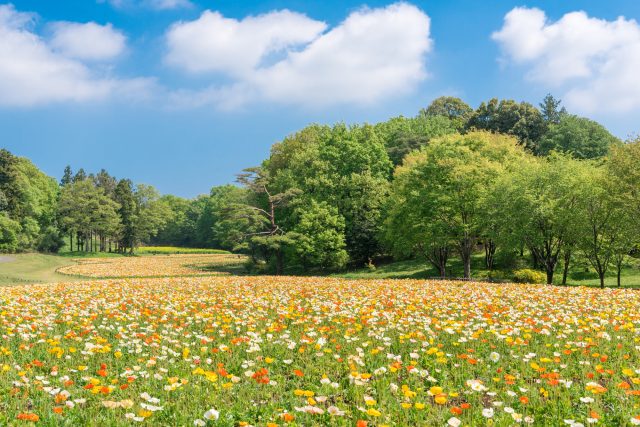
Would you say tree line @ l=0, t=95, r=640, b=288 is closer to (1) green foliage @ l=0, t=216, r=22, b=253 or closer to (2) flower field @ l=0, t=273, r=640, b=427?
(1) green foliage @ l=0, t=216, r=22, b=253

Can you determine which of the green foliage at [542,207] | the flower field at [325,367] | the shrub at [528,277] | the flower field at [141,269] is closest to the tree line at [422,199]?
the green foliage at [542,207]

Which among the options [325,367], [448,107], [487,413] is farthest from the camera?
[448,107]

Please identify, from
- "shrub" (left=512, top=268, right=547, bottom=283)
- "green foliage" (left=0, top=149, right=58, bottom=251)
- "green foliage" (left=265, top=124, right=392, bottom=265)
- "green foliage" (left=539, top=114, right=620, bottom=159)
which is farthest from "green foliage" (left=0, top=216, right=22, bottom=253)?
"green foliage" (left=539, top=114, right=620, bottom=159)

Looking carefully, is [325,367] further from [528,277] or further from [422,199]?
[422,199]

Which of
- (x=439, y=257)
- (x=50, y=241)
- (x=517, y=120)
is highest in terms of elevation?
(x=517, y=120)

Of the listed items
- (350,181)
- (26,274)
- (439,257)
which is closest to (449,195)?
(439,257)

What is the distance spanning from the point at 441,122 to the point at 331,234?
133 feet

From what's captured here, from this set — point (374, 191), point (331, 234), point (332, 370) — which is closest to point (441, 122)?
point (374, 191)

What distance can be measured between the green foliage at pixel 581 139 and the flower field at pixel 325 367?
5417 cm

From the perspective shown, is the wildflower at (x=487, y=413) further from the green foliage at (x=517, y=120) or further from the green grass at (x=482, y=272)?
the green foliage at (x=517, y=120)

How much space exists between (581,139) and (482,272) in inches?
1409

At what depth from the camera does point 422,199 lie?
33000 millimetres

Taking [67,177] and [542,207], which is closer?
[542,207]

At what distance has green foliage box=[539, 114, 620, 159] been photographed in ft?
193
